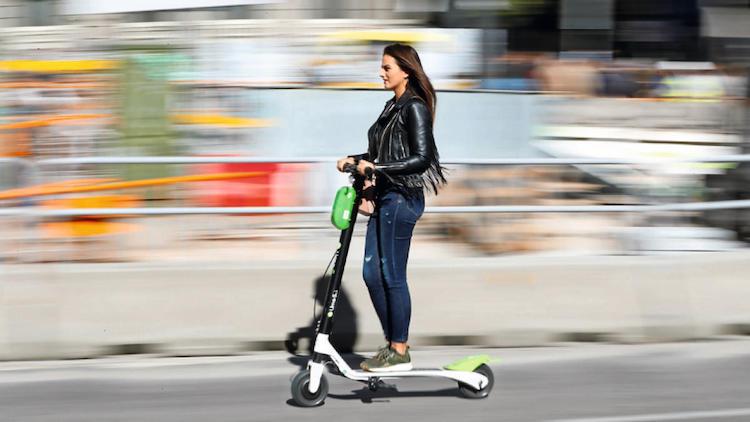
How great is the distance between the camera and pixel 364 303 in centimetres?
732

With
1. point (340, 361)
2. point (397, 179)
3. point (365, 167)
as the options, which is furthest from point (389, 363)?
point (365, 167)

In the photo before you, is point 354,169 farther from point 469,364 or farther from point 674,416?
point 674,416

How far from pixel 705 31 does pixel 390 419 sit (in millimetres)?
8981

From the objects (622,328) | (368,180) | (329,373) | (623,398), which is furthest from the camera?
(622,328)

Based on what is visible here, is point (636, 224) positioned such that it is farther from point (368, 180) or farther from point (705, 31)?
point (705, 31)

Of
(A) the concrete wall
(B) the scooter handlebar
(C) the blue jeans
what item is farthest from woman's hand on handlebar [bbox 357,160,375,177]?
(A) the concrete wall

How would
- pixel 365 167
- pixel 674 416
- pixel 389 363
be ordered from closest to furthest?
pixel 365 167 → pixel 674 416 → pixel 389 363

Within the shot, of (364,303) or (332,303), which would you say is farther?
(364,303)

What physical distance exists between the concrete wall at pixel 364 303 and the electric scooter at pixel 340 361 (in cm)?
108

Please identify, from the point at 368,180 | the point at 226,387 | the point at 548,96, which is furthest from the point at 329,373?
the point at 548,96

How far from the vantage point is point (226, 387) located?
6.61 meters

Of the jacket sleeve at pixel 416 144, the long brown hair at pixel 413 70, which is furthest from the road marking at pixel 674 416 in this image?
the long brown hair at pixel 413 70

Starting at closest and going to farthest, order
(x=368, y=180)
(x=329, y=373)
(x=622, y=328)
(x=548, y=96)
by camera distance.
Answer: (x=368, y=180) → (x=329, y=373) → (x=622, y=328) → (x=548, y=96)

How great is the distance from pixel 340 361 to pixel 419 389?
64cm
